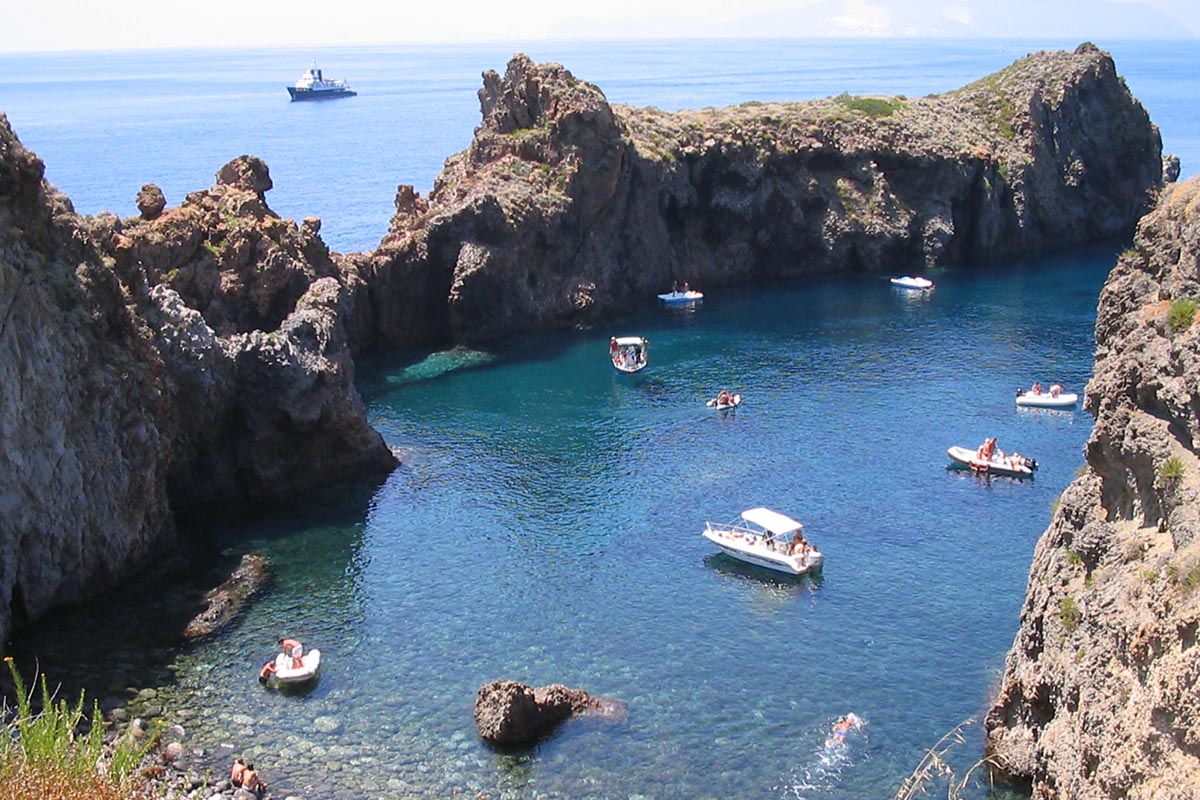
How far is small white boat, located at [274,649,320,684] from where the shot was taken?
45188mm

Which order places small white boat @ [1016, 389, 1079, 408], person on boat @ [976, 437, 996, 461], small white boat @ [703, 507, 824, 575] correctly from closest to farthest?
small white boat @ [703, 507, 824, 575], person on boat @ [976, 437, 996, 461], small white boat @ [1016, 389, 1079, 408]

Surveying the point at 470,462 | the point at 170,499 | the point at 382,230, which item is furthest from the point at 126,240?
the point at 382,230

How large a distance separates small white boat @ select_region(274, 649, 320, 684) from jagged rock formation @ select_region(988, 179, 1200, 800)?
2426 cm

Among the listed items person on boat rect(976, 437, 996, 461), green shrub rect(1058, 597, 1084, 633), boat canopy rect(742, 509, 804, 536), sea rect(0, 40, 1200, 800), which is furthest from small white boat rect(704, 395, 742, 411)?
green shrub rect(1058, 597, 1084, 633)

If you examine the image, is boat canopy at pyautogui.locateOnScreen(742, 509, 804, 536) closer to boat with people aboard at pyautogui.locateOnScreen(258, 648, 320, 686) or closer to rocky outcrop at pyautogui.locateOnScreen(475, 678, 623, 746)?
rocky outcrop at pyautogui.locateOnScreen(475, 678, 623, 746)

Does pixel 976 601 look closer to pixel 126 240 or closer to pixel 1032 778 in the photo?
pixel 1032 778

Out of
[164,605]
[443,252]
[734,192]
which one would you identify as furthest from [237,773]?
[734,192]

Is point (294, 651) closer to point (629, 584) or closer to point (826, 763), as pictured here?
point (629, 584)

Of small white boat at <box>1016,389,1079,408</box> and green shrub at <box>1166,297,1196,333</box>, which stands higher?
green shrub at <box>1166,297,1196,333</box>

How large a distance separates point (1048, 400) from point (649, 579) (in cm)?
3692

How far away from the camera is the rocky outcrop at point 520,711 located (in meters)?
41.3

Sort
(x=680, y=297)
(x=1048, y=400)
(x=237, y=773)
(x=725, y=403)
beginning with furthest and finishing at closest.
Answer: (x=680, y=297) < (x=725, y=403) < (x=1048, y=400) < (x=237, y=773)

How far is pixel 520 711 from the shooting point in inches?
1633

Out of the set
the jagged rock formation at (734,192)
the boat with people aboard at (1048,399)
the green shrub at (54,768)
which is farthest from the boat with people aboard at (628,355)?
the green shrub at (54,768)
